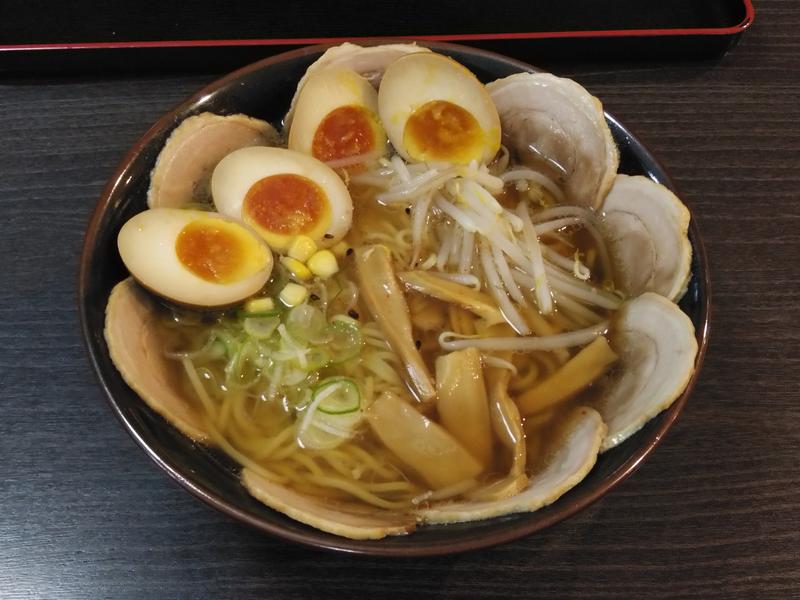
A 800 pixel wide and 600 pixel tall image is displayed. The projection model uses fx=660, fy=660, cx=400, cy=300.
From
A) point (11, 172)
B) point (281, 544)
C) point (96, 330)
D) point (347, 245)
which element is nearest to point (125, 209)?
point (96, 330)

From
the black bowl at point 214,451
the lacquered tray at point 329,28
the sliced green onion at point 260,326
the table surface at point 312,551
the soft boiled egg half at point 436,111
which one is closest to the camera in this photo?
the black bowl at point 214,451

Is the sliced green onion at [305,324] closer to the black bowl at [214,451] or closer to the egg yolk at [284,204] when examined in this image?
the egg yolk at [284,204]

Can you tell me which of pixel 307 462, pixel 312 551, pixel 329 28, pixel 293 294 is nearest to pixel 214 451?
pixel 307 462

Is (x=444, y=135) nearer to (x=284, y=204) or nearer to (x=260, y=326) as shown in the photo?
(x=284, y=204)

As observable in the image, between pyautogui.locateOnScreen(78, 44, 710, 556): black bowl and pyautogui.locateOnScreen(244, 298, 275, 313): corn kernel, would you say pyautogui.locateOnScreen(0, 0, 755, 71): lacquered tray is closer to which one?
pyautogui.locateOnScreen(78, 44, 710, 556): black bowl

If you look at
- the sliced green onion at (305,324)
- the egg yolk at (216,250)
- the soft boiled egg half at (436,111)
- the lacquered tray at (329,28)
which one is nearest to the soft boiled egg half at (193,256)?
the egg yolk at (216,250)
